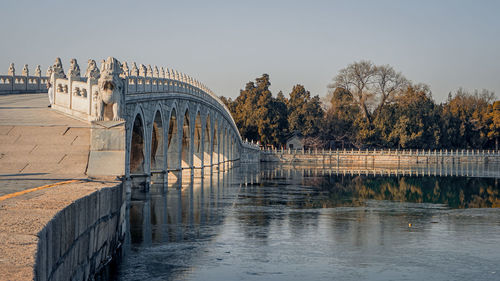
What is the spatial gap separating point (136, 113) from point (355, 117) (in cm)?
8210

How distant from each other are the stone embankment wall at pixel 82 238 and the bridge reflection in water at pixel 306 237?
0.95 m

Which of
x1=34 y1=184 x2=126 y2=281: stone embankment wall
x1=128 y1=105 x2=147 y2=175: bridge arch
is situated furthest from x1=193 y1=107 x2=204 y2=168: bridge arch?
x1=34 y1=184 x2=126 y2=281: stone embankment wall

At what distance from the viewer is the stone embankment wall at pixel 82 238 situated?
8.37m

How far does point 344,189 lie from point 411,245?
22259mm

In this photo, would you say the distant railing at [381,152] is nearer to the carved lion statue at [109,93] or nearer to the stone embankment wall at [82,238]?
the carved lion statue at [109,93]

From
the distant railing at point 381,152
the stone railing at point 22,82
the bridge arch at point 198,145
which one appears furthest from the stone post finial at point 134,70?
the distant railing at point 381,152

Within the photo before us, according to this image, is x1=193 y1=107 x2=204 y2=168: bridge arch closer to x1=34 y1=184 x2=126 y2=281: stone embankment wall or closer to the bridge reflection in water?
the bridge reflection in water

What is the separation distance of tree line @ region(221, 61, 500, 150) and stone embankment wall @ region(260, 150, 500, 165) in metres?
3.19

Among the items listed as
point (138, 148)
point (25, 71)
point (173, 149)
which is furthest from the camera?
point (173, 149)

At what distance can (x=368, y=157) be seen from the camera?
102188 millimetres

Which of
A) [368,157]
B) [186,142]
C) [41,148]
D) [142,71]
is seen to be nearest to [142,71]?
[142,71]

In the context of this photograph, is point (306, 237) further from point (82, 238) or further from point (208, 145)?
point (208, 145)

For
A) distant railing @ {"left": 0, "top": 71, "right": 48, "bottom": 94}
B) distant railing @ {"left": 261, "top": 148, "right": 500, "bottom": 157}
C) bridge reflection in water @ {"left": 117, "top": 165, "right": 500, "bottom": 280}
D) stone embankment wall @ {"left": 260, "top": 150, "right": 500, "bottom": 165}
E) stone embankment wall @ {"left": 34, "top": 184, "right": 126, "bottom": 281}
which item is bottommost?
bridge reflection in water @ {"left": 117, "top": 165, "right": 500, "bottom": 280}

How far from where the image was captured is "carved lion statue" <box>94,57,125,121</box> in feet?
68.1
